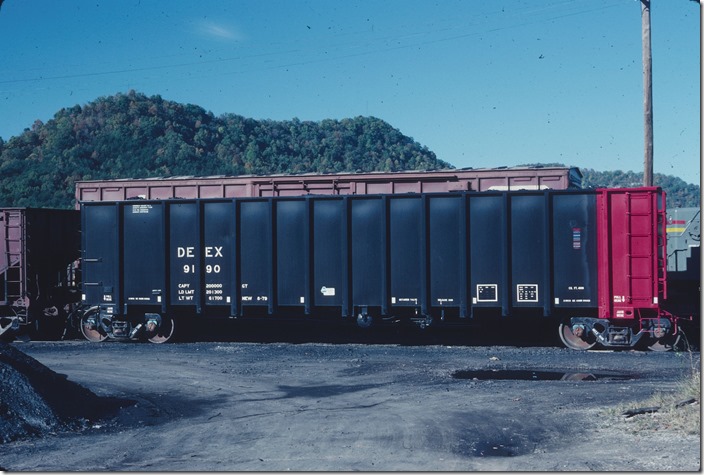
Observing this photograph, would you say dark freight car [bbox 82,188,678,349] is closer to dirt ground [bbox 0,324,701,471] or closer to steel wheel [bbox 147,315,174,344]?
steel wheel [bbox 147,315,174,344]

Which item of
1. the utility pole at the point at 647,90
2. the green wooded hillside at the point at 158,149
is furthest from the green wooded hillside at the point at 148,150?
the utility pole at the point at 647,90

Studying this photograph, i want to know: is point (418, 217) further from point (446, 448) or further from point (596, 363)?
point (446, 448)

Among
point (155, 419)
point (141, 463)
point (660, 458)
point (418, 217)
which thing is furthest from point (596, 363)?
point (141, 463)

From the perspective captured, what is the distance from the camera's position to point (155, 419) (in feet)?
34.1

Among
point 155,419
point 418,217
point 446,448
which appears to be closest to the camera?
point 446,448

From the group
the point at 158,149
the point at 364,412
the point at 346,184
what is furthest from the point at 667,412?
the point at 158,149

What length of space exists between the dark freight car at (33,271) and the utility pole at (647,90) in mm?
16082

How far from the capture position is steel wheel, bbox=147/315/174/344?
18.6 m

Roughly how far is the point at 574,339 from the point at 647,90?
7560 mm

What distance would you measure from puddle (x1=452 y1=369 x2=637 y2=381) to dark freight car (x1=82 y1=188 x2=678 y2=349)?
101 inches

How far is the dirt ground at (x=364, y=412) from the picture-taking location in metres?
7.92

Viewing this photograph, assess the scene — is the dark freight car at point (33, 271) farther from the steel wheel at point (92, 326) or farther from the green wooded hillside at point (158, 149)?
the green wooded hillside at point (158, 149)

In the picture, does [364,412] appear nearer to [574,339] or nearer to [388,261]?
[388,261]

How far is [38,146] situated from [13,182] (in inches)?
220
